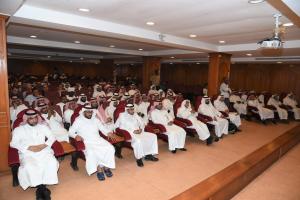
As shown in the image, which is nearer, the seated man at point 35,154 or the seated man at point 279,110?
the seated man at point 35,154

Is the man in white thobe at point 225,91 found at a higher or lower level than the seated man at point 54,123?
higher

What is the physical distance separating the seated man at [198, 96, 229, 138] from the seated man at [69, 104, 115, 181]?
346 centimetres

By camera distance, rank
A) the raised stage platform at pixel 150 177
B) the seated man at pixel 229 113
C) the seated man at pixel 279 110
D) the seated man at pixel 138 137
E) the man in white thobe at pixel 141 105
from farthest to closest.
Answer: the seated man at pixel 279 110 < the seated man at pixel 229 113 < the man in white thobe at pixel 141 105 < the seated man at pixel 138 137 < the raised stage platform at pixel 150 177

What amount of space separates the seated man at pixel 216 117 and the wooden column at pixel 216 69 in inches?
111

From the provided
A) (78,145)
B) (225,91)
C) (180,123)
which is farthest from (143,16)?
(225,91)

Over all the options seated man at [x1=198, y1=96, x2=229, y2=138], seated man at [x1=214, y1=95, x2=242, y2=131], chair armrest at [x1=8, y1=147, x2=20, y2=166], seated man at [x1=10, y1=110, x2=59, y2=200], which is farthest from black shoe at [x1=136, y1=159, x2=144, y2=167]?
seated man at [x1=214, y1=95, x2=242, y2=131]

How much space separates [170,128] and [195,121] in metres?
1.09

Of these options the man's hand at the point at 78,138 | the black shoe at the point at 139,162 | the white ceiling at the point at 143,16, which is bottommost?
the black shoe at the point at 139,162

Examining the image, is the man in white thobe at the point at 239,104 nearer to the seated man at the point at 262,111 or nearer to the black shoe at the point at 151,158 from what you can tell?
the seated man at the point at 262,111

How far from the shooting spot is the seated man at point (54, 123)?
5.02 m

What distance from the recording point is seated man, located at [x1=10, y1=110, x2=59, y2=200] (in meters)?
3.47

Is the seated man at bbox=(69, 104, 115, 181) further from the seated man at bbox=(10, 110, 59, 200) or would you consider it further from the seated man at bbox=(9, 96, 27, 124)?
the seated man at bbox=(9, 96, 27, 124)

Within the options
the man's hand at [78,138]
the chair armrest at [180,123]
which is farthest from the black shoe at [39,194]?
the chair armrest at [180,123]

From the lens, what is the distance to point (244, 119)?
10.1 m
